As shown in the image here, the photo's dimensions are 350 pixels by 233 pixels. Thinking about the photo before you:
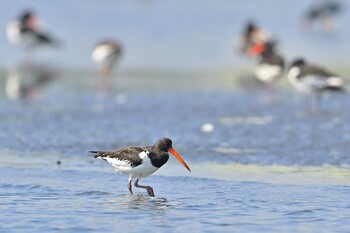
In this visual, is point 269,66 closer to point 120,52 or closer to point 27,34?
point 120,52

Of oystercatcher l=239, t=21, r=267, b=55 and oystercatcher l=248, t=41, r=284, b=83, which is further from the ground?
oystercatcher l=239, t=21, r=267, b=55

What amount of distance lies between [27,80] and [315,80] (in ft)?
22.6

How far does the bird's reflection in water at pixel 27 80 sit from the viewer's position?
18.2 m

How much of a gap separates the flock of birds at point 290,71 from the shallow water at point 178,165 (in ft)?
1.31

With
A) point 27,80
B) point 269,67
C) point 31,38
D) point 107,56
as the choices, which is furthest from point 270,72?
point 31,38

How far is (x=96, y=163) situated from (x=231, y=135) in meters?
2.85

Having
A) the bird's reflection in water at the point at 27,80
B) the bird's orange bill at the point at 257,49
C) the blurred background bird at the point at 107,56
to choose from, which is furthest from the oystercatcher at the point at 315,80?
the blurred background bird at the point at 107,56

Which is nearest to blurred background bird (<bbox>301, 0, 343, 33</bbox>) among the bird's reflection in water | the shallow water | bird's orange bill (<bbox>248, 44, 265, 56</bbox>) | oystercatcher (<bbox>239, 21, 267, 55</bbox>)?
oystercatcher (<bbox>239, 21, 267, 55</bbox>)

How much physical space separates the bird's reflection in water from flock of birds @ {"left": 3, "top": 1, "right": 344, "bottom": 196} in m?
1.46

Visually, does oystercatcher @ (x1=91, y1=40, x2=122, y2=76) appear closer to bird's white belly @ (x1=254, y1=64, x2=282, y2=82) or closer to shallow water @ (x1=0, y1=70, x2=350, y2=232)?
shallow water @ (x1=0, y1=70, x2=350, y2=232)

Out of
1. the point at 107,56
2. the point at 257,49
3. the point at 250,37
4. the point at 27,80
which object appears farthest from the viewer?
the point at 250,37

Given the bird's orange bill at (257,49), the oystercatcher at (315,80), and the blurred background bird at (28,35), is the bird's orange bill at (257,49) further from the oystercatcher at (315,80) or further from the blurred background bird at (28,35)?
the blurred background bird at (28,35)

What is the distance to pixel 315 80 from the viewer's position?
56.7 feet

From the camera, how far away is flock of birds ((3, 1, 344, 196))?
30.8 ft
